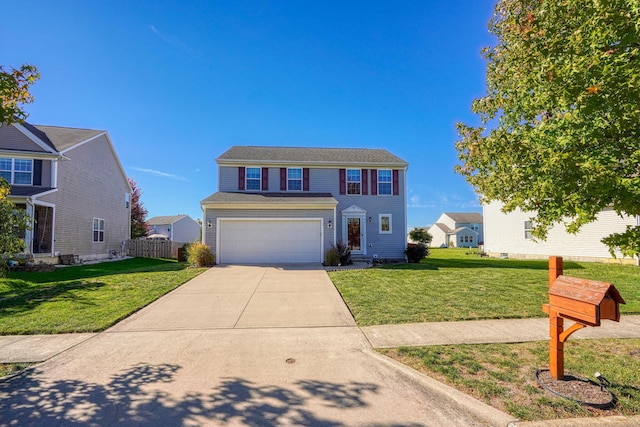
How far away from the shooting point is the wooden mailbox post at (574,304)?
3.29 meters

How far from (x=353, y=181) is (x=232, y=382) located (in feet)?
53.3

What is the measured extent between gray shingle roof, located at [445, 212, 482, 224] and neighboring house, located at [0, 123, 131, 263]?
5039 centimetres

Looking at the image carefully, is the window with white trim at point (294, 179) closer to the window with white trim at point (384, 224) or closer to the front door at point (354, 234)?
the front door at point (354, 234)

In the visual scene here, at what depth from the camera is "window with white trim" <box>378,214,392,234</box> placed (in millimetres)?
19266

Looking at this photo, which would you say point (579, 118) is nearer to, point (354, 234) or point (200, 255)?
point (200, 255)

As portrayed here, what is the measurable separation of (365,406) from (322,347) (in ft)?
5.82

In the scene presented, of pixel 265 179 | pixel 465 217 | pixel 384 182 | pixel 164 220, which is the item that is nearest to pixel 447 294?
pixel 384 182

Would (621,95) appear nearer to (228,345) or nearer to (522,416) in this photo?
(522,416)

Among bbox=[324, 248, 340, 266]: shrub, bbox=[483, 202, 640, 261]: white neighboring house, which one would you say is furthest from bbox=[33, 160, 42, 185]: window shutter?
bbox=[483, 202, 640, 261]: white neighboring house

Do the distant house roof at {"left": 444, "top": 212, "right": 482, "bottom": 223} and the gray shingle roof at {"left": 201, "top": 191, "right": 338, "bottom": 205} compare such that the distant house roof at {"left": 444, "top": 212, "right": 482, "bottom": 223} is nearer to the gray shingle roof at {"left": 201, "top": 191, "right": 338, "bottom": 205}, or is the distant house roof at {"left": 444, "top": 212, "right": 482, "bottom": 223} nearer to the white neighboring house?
the white neighboring house

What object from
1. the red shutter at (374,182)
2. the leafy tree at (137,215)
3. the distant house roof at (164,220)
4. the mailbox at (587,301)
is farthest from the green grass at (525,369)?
the distant house roof at (164,220)

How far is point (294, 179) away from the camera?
62.6 feet

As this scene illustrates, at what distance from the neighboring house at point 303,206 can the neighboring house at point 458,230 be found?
35717 millimetres

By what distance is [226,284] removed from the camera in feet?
35.6
